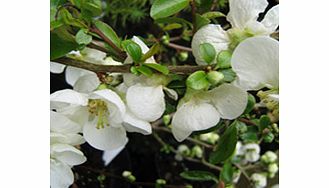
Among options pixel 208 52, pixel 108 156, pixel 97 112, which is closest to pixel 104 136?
pixel 97 112

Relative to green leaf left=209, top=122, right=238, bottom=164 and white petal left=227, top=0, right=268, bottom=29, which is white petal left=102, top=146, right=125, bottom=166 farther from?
white petal left=227, top=0, right=268, bottom=29

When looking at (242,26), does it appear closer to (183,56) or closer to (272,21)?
(272,21)

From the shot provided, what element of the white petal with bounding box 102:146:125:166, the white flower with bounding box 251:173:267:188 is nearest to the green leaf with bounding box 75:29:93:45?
the white petal with bounding box 102:146:125:166

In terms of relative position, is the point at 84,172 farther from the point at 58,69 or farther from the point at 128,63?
the point at 128,63

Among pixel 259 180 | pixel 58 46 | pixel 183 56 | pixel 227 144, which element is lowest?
pixel 259 180

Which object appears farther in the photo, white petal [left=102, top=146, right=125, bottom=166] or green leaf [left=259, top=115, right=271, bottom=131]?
white petal [left=102, top=146, right=125, bottom=166]

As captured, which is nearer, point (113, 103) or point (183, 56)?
point (113, 103)
